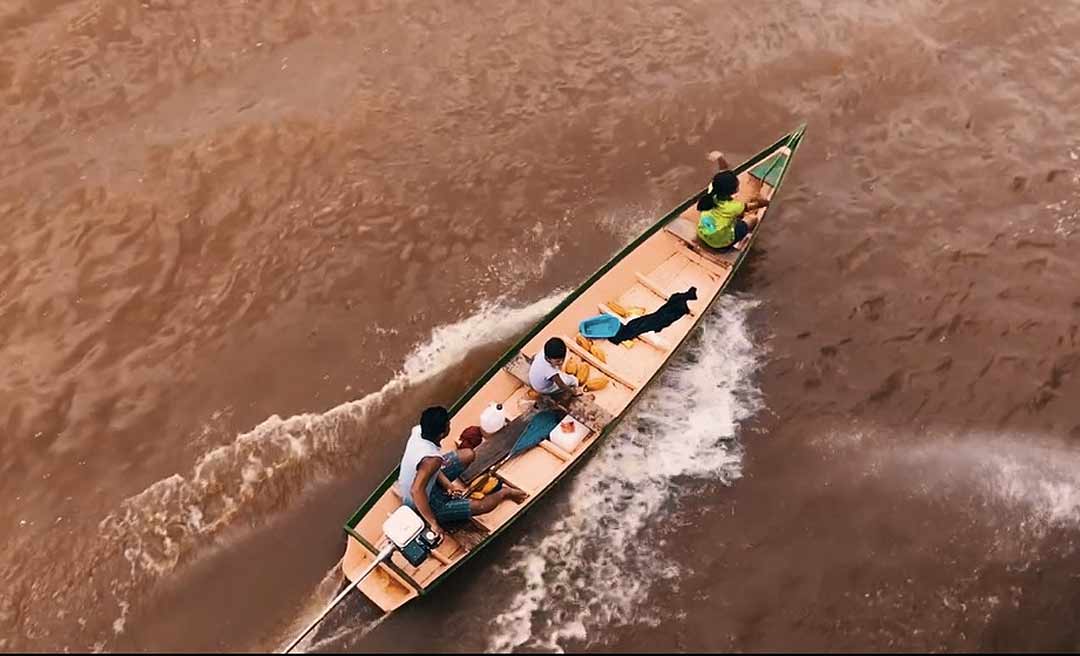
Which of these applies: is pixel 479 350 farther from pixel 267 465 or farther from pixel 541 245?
pixel 267 465

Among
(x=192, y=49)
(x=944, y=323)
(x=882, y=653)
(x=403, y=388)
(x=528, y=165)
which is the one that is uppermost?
(x=192, y=49)

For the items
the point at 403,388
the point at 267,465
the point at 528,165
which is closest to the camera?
the point at 267,465

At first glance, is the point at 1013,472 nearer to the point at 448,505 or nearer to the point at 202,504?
the point at 448,505

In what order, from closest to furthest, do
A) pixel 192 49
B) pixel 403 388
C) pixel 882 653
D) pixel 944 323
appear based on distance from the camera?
pixel 882 653
pixel 403 388
pixel 944 323
pixel 192 49

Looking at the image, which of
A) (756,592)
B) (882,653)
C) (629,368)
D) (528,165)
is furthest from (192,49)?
(882,653)

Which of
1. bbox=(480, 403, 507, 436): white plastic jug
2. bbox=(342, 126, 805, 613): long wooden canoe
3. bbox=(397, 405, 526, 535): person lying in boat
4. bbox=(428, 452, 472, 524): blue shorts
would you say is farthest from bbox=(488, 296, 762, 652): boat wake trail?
bbox=(480, 403, 507, 436): white plastic jug

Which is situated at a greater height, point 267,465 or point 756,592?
point 267,465

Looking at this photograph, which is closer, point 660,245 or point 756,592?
point 756,592

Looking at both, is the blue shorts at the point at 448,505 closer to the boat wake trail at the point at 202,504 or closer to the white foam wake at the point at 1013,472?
the boat wake trail at the point at 202,504
